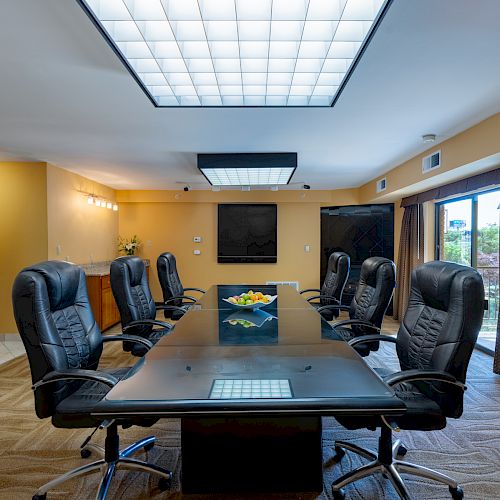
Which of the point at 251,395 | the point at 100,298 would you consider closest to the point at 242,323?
the point at 251,395

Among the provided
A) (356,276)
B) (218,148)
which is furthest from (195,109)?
(356,276)

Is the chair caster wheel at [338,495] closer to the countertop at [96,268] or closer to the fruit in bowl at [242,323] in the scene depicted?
the fruit in bowl at [242,323]

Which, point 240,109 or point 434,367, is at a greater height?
point 240,109

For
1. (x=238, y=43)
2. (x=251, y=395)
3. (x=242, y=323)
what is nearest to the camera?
(x=251, y=395)

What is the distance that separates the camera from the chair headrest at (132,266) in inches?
114

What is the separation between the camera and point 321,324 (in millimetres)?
2494

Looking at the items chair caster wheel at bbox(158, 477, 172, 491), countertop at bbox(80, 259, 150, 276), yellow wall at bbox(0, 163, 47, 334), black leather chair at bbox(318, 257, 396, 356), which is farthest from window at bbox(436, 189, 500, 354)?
yellow wall at bbox(0, 163, 47, 334)

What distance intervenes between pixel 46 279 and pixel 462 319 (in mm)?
2143

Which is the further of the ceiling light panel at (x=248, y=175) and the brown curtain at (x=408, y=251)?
the brown curtain at (x=408, y=251)

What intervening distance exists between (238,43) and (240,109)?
1027mm

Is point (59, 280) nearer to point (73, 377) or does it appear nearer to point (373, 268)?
point (73, 377)

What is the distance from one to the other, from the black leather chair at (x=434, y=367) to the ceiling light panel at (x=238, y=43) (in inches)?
52.9

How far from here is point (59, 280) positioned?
77.3 inches

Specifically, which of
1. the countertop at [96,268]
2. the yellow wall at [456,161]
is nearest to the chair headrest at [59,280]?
the countertop at [96,268]
